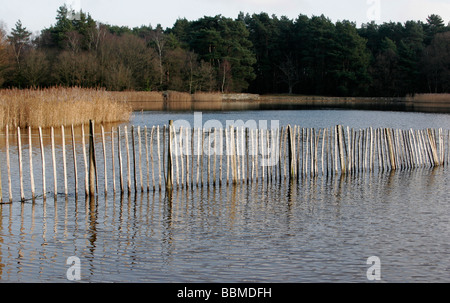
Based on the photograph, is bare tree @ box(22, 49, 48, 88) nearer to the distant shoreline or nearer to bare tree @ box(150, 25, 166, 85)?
the distant shoreline

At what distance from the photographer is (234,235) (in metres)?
10.5

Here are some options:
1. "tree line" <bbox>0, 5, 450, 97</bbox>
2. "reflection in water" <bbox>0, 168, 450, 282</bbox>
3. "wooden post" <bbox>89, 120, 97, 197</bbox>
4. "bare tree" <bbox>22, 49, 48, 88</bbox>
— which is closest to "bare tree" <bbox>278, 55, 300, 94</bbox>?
"tree line" <bbox>0, 5, 450, 97</bbox>

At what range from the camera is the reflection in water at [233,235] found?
332 inches

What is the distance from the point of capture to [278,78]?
107m

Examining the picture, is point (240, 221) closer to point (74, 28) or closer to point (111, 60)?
point (111, 60)

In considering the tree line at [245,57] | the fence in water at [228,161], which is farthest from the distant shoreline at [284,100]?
→ the fence in water at [228,161]

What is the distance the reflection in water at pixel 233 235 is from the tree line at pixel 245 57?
61.0 meters

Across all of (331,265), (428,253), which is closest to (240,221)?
(331,265)

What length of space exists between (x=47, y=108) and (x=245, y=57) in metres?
71.8

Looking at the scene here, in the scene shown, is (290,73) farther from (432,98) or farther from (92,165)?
(92,165)

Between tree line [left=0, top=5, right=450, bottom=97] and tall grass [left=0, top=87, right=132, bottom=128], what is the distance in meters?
40.0

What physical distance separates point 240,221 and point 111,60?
69.7 m

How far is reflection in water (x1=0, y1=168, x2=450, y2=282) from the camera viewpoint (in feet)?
27.6

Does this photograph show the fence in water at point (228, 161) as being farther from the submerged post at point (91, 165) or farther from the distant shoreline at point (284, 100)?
the distant shoreline at point (284, 100)
